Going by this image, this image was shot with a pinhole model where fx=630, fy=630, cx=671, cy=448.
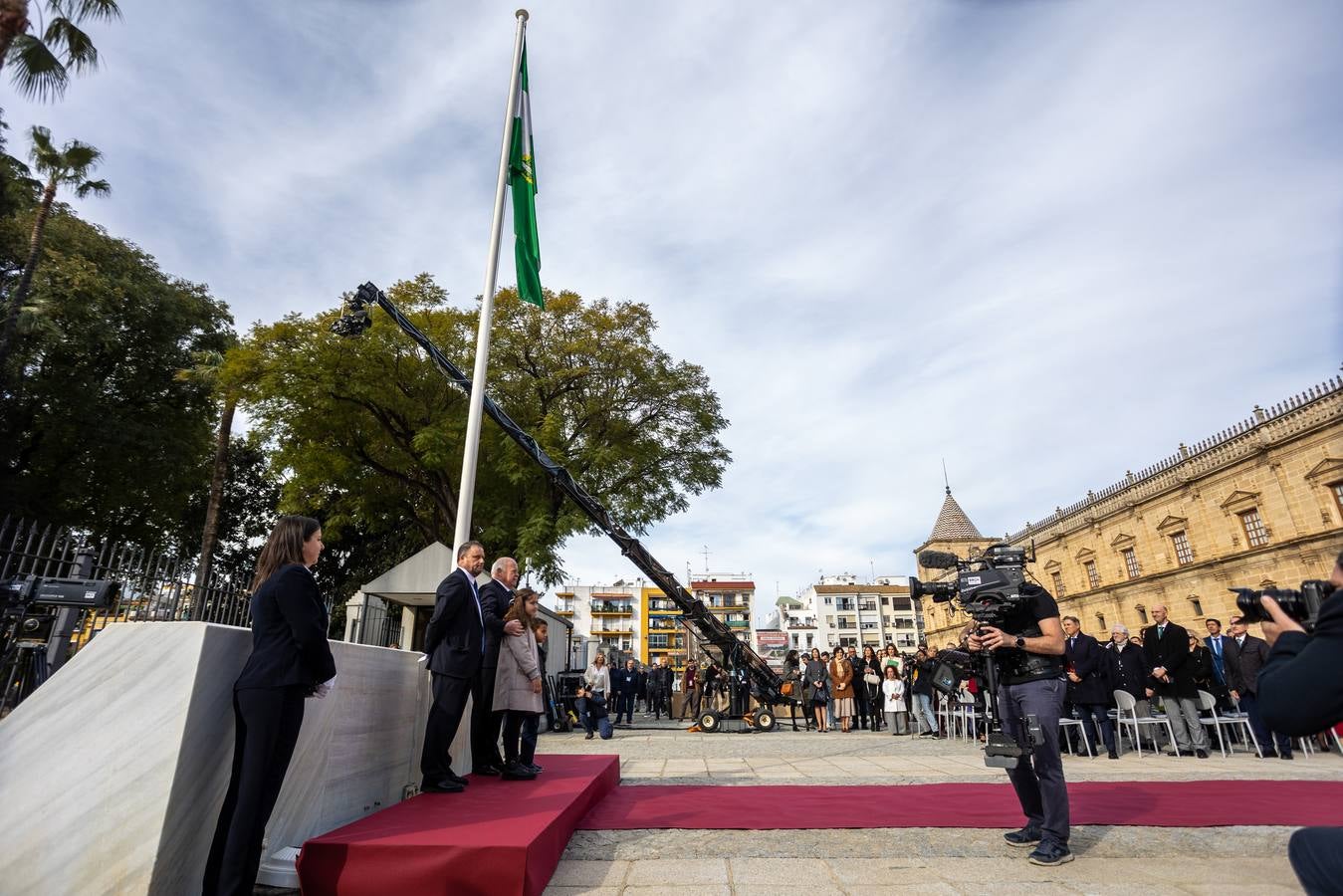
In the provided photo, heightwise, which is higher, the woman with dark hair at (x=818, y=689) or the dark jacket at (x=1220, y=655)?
the dark jacket at (x=1220, y=655)

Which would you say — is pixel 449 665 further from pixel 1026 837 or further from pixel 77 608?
pixel 77 608

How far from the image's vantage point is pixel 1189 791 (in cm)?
561

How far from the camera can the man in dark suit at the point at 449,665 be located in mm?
4453

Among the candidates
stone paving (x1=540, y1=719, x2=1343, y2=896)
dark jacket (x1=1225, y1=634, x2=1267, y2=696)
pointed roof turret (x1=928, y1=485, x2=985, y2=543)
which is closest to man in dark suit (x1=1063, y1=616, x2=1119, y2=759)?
dark jacket (x1=1225, y1=634, x2=1267, y2=696)

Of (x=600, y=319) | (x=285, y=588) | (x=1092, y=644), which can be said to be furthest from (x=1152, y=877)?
(x=600, y=319)

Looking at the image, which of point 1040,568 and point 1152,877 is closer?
point 1152,877

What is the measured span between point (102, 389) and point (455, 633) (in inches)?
959

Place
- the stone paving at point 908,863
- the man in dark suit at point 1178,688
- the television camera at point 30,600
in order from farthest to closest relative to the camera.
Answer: the man in dark suit at point 1178,688, the television camera at point 30,600, the stone paving at point 908,863

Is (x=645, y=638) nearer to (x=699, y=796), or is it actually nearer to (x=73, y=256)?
(x=73, y=256)

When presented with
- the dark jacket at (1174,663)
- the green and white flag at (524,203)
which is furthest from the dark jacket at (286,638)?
the dark jacket at (1174,663)

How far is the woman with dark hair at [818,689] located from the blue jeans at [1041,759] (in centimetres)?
1198

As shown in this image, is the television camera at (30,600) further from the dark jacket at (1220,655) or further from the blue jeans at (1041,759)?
the dark jacket at (1220,655)

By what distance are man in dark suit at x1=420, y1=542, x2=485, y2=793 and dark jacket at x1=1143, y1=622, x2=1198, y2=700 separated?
1023cm

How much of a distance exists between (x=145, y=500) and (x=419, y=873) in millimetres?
26701
